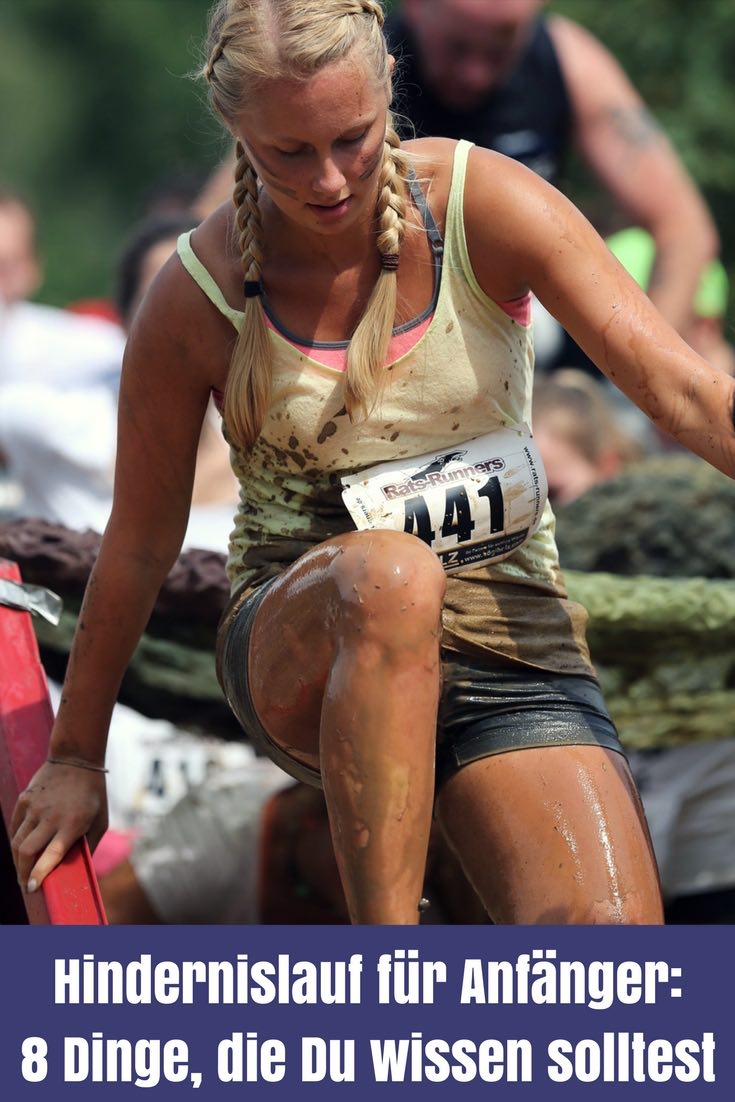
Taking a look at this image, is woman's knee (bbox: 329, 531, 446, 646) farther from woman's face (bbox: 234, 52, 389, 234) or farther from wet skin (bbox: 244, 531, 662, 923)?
woman's face (bbox: 234, 52, 389, 234)

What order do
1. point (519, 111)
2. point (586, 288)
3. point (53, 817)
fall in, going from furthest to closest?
1. point (519, 111)
2. point (53, 817)
3. point (586, 288)

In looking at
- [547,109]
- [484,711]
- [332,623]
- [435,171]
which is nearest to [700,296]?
[547,109]

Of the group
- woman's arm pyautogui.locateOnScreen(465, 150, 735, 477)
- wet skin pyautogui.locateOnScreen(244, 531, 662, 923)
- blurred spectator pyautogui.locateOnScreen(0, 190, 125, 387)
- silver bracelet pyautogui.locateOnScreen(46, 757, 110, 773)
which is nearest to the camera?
wet skin pyautogui.locateOnScreen(244, 531, 662, 923)

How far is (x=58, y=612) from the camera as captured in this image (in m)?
2.76

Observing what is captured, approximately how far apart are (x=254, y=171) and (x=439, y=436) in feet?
1.36

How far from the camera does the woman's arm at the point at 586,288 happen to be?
7.06ft

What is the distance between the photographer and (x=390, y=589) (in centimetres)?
195

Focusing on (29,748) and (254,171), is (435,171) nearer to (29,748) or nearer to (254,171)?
(254,171)

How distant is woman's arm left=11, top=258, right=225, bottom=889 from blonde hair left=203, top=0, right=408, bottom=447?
11cm

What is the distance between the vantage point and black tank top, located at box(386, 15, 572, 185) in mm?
4770

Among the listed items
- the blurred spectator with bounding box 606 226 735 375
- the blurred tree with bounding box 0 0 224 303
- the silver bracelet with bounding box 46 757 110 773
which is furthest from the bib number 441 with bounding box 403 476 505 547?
the blurred tree with bounding box 0 0 224 303

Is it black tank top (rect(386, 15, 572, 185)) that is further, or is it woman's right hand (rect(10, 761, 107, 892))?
black tank top (rect(386, 15, 572, 185))

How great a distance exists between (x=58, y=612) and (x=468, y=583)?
0.76 m

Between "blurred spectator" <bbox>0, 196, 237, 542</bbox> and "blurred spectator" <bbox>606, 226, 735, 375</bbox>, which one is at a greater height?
"blurred spectator" <bbox>606, 226, 735, 375</bbox>
